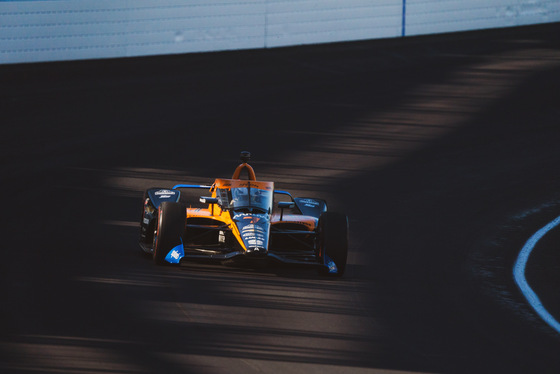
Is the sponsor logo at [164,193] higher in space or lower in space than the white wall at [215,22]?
lower

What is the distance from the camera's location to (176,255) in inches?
464

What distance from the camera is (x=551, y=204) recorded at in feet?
57.3

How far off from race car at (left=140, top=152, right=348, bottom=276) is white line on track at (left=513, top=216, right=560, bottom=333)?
2.24 meters

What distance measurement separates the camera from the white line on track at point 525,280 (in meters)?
10.9

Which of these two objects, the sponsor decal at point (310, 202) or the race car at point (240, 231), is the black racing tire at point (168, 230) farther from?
the sponsor decal at point (310, 202)

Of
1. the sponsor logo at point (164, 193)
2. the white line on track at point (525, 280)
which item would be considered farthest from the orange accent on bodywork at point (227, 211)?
the white line on track at point (525, 280)

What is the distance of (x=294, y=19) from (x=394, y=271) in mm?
19485

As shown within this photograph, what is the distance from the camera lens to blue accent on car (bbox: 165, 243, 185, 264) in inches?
463

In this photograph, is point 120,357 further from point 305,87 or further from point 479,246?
point 305,87

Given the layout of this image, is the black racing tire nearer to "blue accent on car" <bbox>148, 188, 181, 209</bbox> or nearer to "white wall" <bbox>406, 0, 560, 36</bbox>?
"blue accent on car" <bbox>148, 188, 181, 209</bbox>

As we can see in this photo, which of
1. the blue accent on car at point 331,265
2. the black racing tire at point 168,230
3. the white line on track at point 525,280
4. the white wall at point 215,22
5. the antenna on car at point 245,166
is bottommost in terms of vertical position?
the white line on track at point 525,280

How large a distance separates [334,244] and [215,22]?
18743 mm

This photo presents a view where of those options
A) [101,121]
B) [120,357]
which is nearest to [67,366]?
[120,357]

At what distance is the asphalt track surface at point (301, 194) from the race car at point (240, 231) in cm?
26
